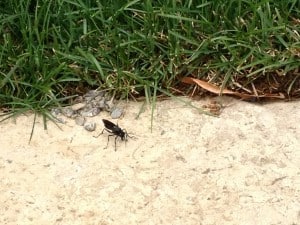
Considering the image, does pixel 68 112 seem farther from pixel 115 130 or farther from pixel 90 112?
pixel 115 130

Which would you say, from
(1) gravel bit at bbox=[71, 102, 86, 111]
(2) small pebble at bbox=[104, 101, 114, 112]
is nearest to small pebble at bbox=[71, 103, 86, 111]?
(1) gravel bit at bbox=[71, 102, 86, 111]

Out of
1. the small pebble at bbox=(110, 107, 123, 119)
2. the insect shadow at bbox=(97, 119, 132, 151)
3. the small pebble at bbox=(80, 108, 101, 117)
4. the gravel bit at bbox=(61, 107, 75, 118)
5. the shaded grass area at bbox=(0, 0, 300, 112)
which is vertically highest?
the shaded grass area at bbox=(0, 0, 300, 112)

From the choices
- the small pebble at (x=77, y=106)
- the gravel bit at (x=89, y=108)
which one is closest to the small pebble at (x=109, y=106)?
the gravel bit at (x=89, y=108)

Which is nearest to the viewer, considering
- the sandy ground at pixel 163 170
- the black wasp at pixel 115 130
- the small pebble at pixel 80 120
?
the sandy ground at pixel 163 170

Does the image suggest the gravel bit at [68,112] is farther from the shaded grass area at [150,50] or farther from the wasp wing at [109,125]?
the wasp wing at [109,125]

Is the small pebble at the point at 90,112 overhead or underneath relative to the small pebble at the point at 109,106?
underneath

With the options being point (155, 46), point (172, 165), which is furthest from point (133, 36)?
point (172, 165)

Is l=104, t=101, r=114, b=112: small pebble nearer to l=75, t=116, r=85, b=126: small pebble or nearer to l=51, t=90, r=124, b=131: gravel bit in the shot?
l=51, t=90, r=124, b=131: gravel bit
